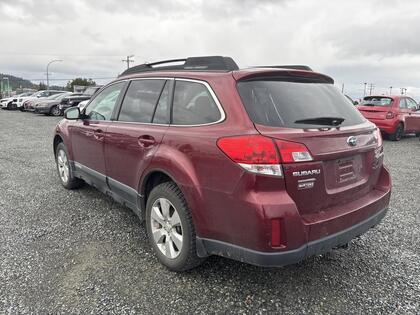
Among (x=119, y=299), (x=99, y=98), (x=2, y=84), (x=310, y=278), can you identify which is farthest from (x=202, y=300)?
(x=2, y=84)

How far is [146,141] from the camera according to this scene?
10.5ft

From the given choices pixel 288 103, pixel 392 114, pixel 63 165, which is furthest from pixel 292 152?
pixel 392 114

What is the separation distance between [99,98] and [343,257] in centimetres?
328

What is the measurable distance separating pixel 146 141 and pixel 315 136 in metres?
1.45

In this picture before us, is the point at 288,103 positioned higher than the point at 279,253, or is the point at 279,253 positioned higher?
the point at 288,103

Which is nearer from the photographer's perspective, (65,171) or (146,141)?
(146,141)

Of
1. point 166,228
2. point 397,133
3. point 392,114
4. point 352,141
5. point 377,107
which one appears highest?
point 352,141

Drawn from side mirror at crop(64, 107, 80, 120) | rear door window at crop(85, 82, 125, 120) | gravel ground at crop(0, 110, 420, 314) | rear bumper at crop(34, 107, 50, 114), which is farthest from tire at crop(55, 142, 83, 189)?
rear bumper at crop(34, 107, 50, 114)

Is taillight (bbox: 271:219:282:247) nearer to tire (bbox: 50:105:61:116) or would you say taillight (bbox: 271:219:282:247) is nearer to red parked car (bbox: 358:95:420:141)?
red parked car (bbox: 358:95:420:141)

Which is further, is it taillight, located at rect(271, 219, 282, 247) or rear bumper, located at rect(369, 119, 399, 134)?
rear bumper, located at rect(369, 119, 399, 134)

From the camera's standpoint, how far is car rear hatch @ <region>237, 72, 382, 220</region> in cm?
242

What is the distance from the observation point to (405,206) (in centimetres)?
482

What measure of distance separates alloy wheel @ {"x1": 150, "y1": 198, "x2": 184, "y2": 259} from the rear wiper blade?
119cm

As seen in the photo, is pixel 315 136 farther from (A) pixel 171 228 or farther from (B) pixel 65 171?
(B) pixel 65 171
